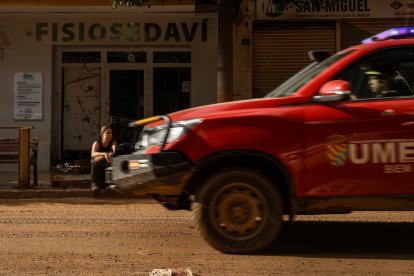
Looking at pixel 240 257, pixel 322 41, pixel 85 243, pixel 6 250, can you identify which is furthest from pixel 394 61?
pixel 322 41

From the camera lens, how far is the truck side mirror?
203 inches

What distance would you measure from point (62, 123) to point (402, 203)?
10888mm

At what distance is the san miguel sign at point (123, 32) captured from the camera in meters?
14.2

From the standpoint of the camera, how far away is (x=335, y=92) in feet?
17.0

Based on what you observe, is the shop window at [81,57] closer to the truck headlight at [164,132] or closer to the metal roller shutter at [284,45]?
the metal roller shutter at [284,45]

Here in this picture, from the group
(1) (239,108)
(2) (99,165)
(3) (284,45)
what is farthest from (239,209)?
(3) (284,45)

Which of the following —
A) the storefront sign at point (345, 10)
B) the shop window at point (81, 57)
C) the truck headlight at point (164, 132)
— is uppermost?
the storefront sign at point (345, 10)

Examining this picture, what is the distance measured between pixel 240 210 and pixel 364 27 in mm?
9830

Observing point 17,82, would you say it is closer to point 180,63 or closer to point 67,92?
point 67,92

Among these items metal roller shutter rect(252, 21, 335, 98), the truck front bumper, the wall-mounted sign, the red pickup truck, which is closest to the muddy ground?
the red pickup truck

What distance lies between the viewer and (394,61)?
5.51 m

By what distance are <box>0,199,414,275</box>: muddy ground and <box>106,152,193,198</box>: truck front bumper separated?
2.14 ft

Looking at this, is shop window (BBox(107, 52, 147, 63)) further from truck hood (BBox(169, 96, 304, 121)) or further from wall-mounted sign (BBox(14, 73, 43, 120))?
truck hood (BBox(169, 96, 304, 121))

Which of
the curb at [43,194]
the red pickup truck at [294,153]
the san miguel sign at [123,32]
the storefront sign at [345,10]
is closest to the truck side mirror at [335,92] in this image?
the red pickup truck at [294,153]
